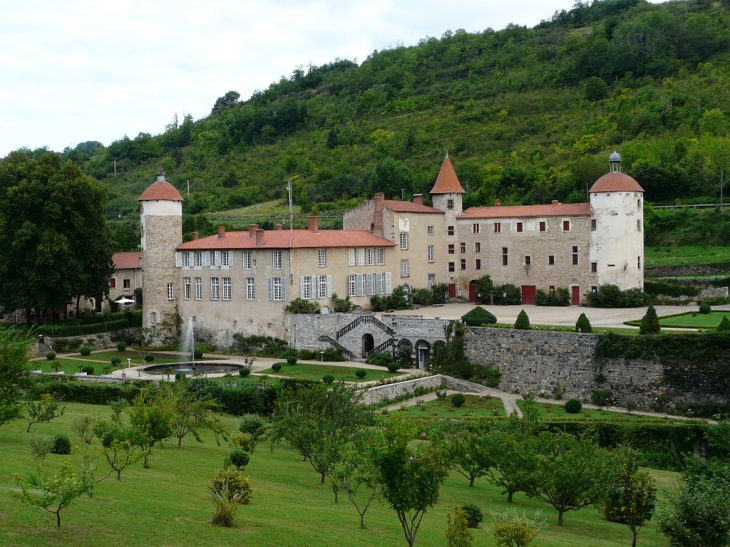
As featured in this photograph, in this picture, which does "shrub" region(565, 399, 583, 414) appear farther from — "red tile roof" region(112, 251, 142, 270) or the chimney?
"red tile roof" region(112, 251, 142, 270)

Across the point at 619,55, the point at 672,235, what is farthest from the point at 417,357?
the point at 619,55

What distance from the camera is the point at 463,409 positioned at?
36.8m

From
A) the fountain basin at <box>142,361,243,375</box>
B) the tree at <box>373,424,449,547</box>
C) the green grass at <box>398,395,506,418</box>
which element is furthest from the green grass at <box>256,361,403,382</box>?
the tree at <box>373,424,449,547</box>

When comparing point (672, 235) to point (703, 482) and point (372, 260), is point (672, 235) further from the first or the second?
point (703, 482)

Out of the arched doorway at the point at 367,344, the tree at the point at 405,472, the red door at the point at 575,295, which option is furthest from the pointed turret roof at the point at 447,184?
the tree at the point at 405,472

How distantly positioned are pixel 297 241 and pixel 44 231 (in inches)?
563

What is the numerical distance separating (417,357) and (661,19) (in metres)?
70.6

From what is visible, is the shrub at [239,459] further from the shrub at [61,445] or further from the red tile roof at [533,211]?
the red tile roof at [533,211]

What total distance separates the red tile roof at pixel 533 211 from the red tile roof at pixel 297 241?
7.33m

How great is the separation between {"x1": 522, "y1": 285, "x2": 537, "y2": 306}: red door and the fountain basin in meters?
19.5

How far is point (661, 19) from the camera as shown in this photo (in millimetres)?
98625

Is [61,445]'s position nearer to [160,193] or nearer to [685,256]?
[160,193]

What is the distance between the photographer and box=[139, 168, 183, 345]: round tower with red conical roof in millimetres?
51125

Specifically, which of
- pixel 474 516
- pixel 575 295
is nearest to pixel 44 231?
pixel 575 295
